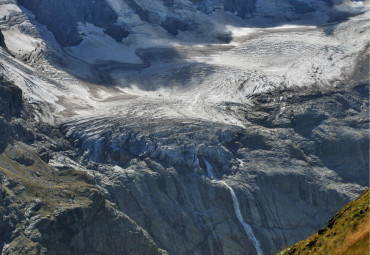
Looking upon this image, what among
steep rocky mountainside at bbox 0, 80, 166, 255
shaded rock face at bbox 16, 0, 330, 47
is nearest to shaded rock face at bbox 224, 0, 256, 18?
shaded rock face at bbox 16, 0, 330, 47

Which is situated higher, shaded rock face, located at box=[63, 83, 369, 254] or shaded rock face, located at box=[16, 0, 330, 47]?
shaded rock face, located at box=[16, 0, 330, 47]

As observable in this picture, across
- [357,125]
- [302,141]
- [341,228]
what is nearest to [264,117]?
[302,141]

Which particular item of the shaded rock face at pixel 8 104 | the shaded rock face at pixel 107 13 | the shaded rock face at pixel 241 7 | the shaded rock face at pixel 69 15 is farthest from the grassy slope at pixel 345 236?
the shaded rock face at pixel 241 7

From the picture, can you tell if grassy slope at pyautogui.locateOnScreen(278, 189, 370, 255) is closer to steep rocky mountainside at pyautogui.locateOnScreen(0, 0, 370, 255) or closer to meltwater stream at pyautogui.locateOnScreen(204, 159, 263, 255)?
steep rocky mountainside at pyautogui.locateOnScreen(0, 0, 370, 255)

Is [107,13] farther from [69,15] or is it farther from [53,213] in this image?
[53,213]

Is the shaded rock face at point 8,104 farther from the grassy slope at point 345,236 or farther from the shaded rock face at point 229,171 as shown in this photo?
the grassy slope at point 345,236

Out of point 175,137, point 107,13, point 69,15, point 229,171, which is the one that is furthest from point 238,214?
point 107,13

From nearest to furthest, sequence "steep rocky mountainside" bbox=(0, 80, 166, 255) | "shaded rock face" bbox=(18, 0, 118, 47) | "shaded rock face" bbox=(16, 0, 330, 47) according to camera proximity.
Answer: "steep rocky mountainside" bbox=(0, 80, 166, 255)
"shaded rock face" bbox=(18, 0, 118, 47)
"shaded rock face" bbox=(16, 0, 330, 47)
